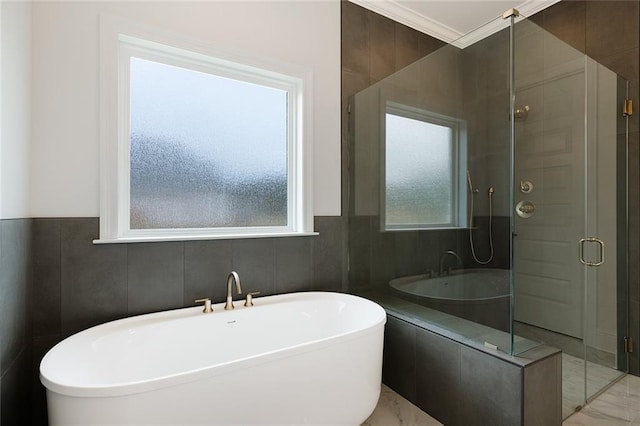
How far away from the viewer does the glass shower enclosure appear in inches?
77.5

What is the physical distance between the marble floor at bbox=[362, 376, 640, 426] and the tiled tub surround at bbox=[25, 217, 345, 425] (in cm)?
93

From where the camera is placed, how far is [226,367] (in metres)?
1.19

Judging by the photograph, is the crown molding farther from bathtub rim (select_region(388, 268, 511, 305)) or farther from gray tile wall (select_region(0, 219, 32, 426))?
gray tile wall (select_region(0, 219, 32, 426))

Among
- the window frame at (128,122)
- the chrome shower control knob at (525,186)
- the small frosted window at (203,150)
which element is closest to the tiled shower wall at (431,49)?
the window frame at (128,122)

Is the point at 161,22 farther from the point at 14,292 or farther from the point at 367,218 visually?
the point at 367,218

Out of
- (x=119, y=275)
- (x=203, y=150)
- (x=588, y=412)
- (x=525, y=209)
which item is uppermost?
(x=203, y=150)

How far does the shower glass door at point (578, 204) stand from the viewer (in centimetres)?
212

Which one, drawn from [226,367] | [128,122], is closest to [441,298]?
[226,367]

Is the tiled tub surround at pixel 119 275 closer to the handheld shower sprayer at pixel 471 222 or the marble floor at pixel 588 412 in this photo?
the marble floor at pixel 588 412

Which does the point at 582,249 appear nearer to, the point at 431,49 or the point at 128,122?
the point at 431,49

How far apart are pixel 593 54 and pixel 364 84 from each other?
1.71 metres

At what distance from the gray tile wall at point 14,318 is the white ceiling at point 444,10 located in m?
2.67

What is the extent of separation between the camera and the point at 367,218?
2436 millimetres

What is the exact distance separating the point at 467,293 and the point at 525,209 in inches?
25.4
